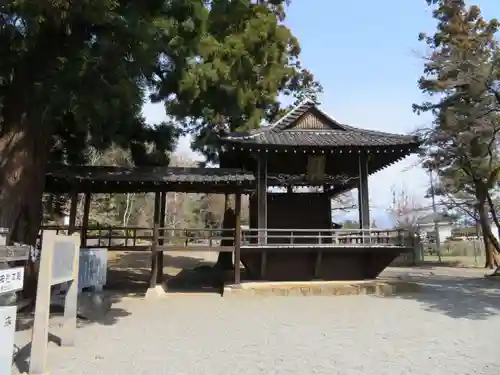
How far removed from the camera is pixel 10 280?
15.4 ft

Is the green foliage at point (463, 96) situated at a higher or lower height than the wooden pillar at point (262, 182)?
higher

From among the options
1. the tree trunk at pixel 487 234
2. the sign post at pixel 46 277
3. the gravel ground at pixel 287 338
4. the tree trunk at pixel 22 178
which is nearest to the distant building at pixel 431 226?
the tree trunk at pixel 487 234

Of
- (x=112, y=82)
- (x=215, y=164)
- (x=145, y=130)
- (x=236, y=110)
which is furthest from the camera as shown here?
(x=215, y=164)

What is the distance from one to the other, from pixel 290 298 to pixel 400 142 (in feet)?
20.3

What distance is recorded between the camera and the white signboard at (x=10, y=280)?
4.52 meters

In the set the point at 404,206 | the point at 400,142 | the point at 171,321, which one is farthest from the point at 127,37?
the point at 404,206

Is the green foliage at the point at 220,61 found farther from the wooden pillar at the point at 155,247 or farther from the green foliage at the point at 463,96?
the green foliage at the point at 463,96

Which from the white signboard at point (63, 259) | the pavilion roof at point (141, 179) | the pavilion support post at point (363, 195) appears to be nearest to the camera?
the white signboard at point (63, 259)

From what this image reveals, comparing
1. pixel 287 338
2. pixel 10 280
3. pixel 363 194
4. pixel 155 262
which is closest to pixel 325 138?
pixel 363 194

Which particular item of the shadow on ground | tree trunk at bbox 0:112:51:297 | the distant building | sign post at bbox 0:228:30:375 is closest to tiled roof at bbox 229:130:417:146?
the shadow on ground

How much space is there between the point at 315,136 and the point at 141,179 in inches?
251

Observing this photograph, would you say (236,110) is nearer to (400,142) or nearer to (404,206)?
(400,142)

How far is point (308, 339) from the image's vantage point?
724 cm

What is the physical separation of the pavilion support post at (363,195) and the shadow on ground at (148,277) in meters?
5.32
